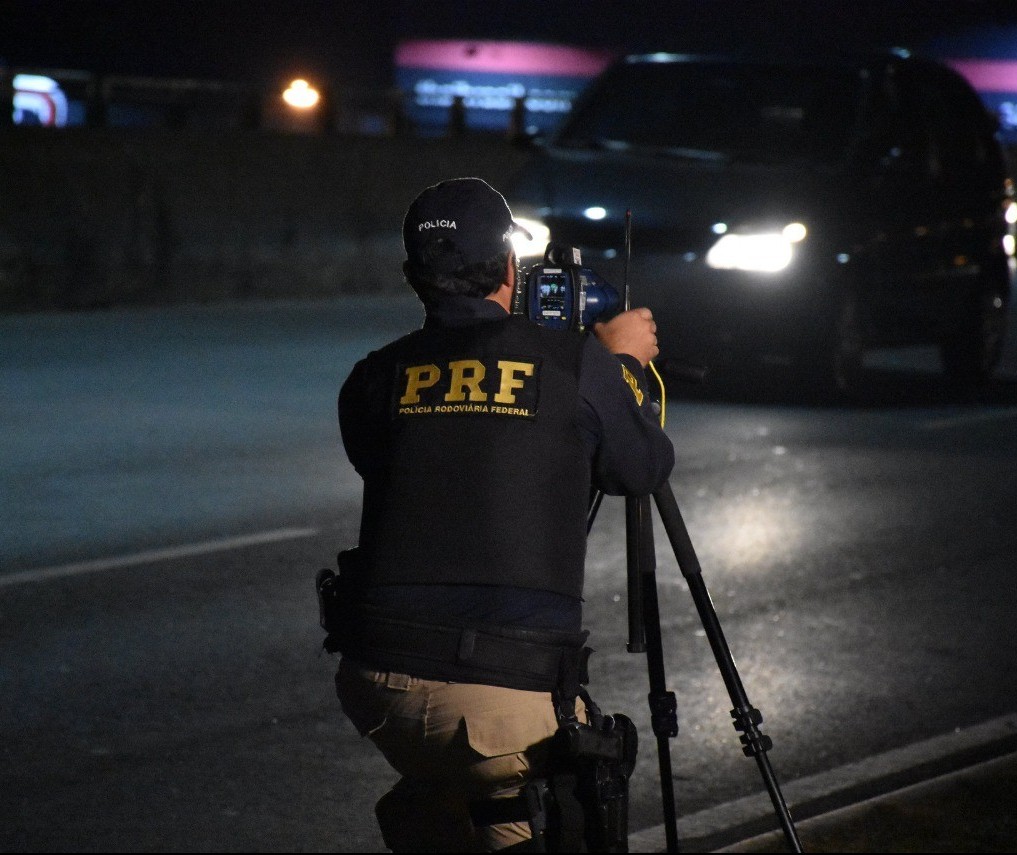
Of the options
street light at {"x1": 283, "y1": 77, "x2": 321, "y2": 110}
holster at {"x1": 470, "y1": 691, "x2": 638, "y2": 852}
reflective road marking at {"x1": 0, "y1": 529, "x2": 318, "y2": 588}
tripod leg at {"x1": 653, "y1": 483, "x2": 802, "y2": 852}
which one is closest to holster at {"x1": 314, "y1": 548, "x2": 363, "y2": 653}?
holster at {"x1": 470, "y1": 691, "x2": 638, "y2": 852}

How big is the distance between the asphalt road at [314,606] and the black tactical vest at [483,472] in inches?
63.8

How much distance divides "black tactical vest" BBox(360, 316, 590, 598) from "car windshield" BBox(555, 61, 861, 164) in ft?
30.0

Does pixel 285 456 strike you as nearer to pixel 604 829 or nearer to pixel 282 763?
pixel 282 763

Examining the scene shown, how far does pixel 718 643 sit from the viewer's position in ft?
12.5

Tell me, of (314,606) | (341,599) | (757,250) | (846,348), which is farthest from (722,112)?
(341,599)

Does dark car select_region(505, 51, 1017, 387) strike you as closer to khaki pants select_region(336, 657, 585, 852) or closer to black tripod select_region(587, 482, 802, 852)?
black tripod select_region(587, 482, 802, 852)

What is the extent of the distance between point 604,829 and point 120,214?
641 inches

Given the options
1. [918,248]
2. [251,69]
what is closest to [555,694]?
[918,248]

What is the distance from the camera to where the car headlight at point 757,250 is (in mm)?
11570

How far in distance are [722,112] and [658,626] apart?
9.32m

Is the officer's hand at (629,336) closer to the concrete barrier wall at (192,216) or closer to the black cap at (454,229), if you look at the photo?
the black cap at (454,229)

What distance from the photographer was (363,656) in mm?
3230

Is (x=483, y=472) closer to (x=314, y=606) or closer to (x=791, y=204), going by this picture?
(x=314, y=606)

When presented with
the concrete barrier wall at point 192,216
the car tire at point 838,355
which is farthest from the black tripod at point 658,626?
the concrete barrier wall at point 192,216
